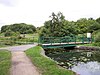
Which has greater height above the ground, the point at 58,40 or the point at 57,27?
the point at 57,27

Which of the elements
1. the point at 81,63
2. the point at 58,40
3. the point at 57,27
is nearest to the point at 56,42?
the point at 58,40

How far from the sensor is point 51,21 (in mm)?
46406

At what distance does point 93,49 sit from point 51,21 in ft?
59.4

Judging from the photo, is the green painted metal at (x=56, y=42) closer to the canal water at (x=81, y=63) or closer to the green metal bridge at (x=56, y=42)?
the green metal bridge at (x=56, y=42)

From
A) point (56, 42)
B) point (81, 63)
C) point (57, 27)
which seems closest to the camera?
point (81, 63)

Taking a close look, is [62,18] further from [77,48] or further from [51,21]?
[77,48]

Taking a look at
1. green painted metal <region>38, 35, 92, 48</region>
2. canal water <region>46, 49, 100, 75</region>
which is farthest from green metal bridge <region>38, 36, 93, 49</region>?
canal water <region>46, 49, 100, 75</region>

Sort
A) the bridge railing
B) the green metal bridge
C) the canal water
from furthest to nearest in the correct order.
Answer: the bridge railing → the green metal bridge → the canal water

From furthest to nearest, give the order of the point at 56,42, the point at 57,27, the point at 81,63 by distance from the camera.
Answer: the point at 57,27
the point at 56,42
the point at 81,63

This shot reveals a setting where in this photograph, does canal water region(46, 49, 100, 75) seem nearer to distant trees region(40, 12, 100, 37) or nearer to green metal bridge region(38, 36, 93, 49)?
green metal bridge region(38, 36, 93, 49)

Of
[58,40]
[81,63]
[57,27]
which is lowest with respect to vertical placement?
[81,63]

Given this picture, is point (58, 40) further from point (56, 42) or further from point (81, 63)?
point (81, 63)

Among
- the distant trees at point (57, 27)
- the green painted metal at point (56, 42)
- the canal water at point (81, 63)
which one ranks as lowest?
the canal water at point (81, 63)

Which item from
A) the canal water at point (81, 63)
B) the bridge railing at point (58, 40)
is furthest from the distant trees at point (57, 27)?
the canal water at point (81, 63)
